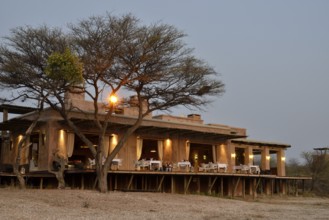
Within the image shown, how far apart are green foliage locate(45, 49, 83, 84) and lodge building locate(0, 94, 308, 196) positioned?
4.19m

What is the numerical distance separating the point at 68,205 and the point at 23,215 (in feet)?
10.7

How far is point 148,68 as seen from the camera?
22.1 metres

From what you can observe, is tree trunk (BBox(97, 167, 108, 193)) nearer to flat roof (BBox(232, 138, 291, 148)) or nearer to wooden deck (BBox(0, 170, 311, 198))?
wooden deck (BBox(0, 170, 311, 198))

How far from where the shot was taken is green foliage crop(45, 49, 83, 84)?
18.5m

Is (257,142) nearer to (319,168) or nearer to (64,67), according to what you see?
(319,168)

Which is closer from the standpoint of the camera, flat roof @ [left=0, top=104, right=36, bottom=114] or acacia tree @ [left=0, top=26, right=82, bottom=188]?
acacia tree @ [left=0, top=26, right=82, bottom=188]

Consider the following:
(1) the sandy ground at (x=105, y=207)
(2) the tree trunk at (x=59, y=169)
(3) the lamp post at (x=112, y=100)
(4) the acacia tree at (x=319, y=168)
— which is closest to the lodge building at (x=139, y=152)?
(2) the tree trunk at (x=59, y=169)

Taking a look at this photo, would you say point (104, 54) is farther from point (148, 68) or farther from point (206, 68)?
point (206, 68)

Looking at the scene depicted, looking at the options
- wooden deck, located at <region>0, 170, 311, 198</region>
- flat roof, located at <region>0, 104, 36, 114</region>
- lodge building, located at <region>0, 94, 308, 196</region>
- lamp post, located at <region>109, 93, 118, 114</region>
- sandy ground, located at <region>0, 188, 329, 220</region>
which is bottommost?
sandy ground, located at <region>0, 188, 329, 220</region>

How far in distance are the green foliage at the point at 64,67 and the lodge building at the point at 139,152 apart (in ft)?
13.7

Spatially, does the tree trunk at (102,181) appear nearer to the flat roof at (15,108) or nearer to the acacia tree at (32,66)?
the acacia tree at (32,66)

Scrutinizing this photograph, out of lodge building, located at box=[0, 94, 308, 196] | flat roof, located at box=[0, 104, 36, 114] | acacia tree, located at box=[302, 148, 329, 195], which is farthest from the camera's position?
acacia tree, located at box=[302, 148, 329, 195]

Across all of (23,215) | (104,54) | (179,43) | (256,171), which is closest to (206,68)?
(179,43)

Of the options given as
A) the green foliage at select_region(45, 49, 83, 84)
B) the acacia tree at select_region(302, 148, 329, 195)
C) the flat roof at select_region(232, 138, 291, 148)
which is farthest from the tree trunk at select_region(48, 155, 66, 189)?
the acacia tree at select_region(302, 148, 329, 195)
